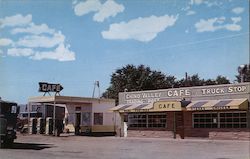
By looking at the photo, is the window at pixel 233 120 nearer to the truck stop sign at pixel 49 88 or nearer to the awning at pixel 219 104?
the awning at pixel 219 104

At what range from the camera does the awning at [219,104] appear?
25.2m

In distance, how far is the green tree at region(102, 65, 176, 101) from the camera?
1266 inches

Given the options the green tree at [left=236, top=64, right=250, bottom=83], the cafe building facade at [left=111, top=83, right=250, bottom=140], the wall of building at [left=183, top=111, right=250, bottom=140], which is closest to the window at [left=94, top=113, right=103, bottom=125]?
the cafe building facade at [left=111, top=83, right=250, bottom=140]

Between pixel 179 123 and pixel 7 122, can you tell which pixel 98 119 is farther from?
pixel 7 122

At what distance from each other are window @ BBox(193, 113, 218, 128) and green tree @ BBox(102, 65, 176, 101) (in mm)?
5047

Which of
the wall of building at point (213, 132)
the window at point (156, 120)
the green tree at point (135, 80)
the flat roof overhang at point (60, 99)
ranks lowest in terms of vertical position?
the wall of building at point (213, 132)

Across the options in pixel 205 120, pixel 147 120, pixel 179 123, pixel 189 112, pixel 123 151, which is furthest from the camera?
pixel 147 120

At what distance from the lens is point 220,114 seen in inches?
1065

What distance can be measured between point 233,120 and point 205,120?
1954mm

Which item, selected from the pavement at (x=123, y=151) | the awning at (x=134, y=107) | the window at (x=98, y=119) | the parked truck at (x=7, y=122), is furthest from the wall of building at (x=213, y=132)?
the parked truck at (x=7, y=122)

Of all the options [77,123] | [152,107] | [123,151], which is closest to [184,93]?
[152,107]

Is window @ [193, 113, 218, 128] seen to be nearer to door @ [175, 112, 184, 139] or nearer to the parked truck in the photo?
door @ [175, 112, 184, 139]

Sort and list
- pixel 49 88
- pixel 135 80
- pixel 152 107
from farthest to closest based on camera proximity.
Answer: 1. pixel 135 80
2. pixel 49 88
3. pixel 152 107

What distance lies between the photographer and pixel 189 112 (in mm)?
28531
